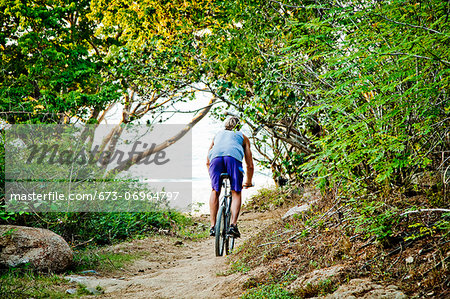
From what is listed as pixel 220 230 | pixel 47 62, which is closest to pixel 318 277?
pixel 220 230

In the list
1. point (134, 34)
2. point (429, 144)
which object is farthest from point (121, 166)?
point (429, 144)

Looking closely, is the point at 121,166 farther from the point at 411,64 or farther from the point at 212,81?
the point at 411,64

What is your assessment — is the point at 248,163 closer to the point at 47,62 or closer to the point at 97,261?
the point at 97,261

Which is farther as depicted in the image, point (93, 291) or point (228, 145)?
point (228, 145)

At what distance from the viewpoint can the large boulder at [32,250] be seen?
17.1 feet

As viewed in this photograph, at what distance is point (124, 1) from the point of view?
36.8ft

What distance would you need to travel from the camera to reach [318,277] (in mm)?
3375

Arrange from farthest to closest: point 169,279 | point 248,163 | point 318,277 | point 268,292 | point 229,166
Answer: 1. point 248,163
2. point 229,166
3. point 169,279
4. point 268,292
5. point 318,277

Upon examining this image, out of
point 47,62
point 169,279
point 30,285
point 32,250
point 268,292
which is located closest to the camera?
point 268,292

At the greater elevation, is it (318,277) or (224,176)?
(224,176)

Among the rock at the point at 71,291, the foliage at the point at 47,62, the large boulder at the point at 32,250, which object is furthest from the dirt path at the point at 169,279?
the foliage at the point at 47,62

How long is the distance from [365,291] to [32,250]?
4.59 meters

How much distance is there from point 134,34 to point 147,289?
8000 mm

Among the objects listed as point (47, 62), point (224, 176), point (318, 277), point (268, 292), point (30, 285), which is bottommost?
point (30, 285)
